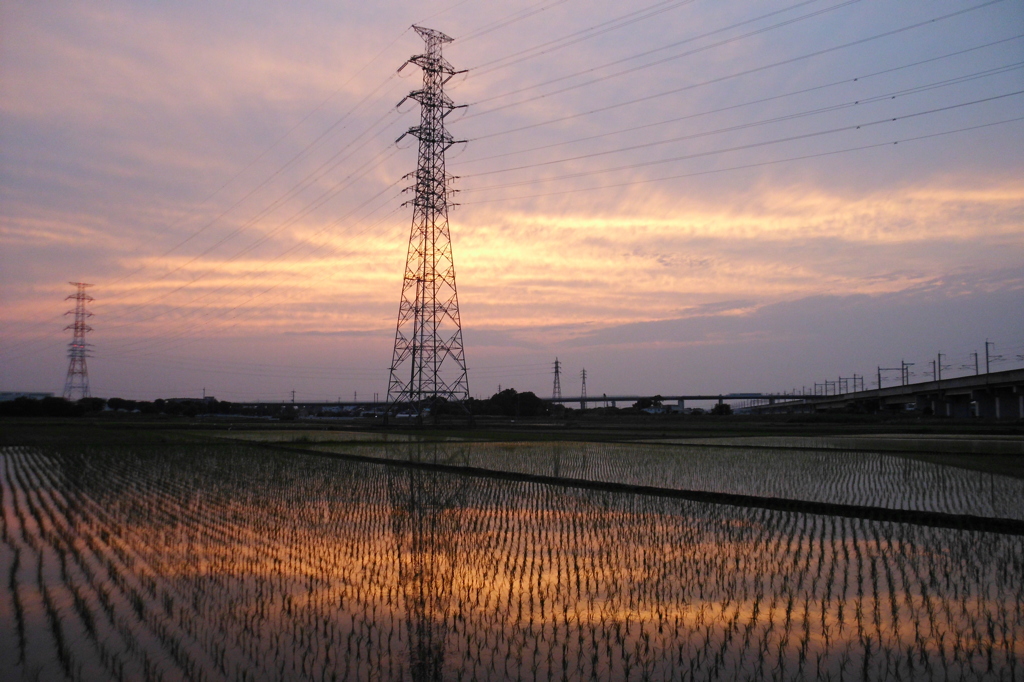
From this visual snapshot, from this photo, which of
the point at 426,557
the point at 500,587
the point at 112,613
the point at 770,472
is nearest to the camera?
the point at 112,613

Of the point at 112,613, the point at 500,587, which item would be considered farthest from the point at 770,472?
the point at 112,613

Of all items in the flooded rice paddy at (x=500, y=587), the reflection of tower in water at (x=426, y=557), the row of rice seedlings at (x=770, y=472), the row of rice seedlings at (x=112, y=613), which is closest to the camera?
the row of rice seedlings at (x=112, y=613)

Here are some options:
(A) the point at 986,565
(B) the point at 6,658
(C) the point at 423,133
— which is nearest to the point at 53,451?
(C) the point at 423,133

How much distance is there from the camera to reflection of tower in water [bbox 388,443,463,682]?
17.7ft

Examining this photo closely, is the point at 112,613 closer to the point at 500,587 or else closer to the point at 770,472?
the point at 500,587

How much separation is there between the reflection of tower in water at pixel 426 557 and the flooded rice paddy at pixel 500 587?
0.03 m

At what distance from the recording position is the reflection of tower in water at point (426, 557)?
212 inches

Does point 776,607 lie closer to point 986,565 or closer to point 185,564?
point 986,565

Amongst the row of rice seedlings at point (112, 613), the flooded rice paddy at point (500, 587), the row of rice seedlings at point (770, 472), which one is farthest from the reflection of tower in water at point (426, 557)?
the row of rice seedlings at point (770, 472)

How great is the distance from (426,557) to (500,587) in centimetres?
163

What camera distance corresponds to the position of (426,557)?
8422mm

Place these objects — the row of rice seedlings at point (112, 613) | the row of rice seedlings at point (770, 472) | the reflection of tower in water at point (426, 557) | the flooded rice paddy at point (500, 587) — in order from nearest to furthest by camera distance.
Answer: the row of rice seedlings at point (112, 613) < the flooded rice paddy at point (500, 587) < the reflection of tower in water at point (426, 557) < the row of rice seedlings at point (770, 472)

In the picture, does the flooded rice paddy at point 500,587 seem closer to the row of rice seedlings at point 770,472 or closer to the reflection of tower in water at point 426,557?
the reflection of tower in water at point 426,557

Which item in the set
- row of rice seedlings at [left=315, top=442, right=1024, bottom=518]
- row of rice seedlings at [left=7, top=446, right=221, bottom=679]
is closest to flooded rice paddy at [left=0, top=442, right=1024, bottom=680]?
row of rice seedlings at [left=7, top=446, right=221, bottom=679]
